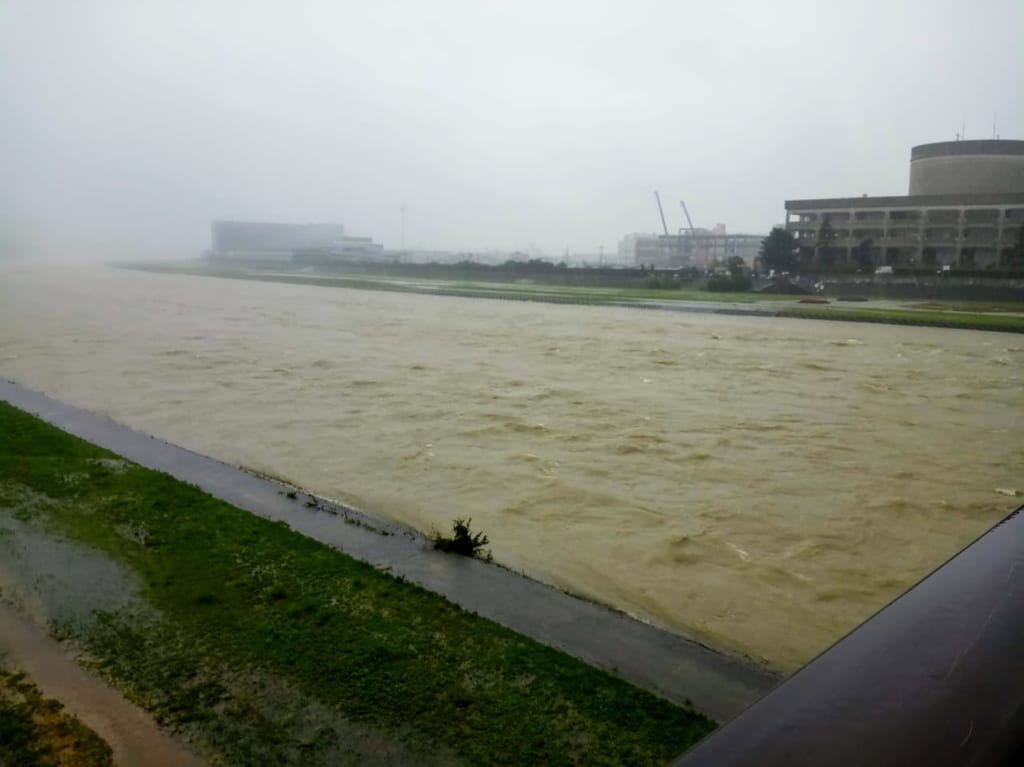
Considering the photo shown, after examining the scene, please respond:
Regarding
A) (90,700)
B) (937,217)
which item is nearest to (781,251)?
(937,217)

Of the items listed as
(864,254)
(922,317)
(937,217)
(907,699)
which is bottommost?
(907,699)

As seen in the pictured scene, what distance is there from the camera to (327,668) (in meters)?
2.03

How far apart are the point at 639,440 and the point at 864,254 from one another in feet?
76.5

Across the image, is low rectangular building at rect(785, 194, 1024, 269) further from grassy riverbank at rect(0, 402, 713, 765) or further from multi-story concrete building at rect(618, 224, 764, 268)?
grassy riverbank at rect(0, 402, 713, 765)

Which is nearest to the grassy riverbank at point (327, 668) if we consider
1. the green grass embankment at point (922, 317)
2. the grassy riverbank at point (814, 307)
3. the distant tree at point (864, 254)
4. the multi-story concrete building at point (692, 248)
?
the green grass embankment at point (922, 317)

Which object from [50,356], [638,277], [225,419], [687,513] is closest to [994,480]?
[687,513]

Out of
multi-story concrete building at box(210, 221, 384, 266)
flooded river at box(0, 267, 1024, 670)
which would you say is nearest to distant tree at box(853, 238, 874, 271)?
flooded river at box(0, 267, 1024, 670)

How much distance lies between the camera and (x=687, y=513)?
13.5ft

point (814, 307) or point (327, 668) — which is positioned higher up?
point (814, 307)

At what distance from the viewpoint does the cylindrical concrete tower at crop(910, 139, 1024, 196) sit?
25.6 metres

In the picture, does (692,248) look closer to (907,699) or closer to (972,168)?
(972,168)

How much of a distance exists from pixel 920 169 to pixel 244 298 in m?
24.1

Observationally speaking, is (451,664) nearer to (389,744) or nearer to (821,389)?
(389,744)

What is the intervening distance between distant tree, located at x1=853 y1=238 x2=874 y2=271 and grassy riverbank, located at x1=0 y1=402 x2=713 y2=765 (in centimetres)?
2597
